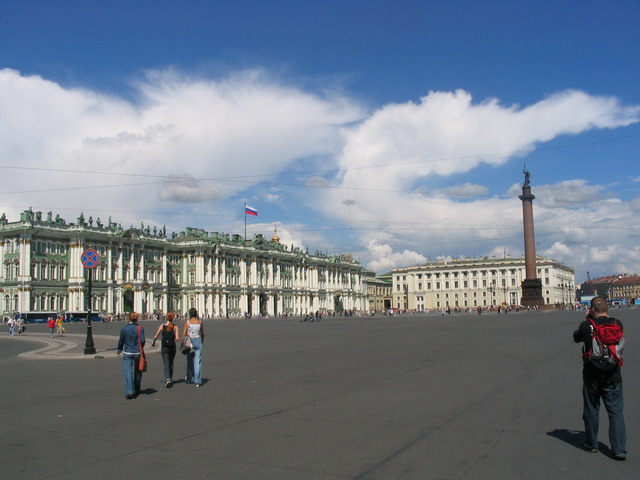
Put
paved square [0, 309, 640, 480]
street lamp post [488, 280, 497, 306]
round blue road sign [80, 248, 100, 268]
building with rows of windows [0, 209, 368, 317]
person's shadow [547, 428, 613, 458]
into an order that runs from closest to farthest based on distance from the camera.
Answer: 1. paved square [0, 309, 640, 480]
2. person's shadow [547, 428, 613, 458]
3. round blue road sign [80, 248, 100, 268]
4. building with rows of windows [0, 209, 368, 317]
5. street lamp post [488, 280, 497, 306]

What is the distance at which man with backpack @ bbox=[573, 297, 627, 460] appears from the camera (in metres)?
7.38

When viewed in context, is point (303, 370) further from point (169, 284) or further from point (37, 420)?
point (169, 284)

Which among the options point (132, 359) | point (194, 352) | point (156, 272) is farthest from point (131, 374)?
point (156, 272)

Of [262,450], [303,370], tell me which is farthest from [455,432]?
[303,370]

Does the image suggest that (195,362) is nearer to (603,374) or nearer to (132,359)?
(132,359)

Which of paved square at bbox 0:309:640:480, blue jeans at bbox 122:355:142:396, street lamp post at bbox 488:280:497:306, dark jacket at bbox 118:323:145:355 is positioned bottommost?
paved square at bbox 0:309:640:480

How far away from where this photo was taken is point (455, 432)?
8.80 meters

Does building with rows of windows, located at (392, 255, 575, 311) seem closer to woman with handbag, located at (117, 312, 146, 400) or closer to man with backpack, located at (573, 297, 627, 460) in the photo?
woman with handbag, located at (117, 312, 146, 400)

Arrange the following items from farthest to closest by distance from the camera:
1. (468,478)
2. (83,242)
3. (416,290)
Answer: (416,290) < (83,242) < (468,478)

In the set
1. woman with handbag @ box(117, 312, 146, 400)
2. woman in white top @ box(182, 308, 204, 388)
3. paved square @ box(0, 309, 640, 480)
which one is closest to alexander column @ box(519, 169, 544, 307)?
paved square @ box(0, 309, 640, 480)

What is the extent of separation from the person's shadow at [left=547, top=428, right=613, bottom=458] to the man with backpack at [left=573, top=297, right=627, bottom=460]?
6.9 inches

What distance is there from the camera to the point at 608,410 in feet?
24.7

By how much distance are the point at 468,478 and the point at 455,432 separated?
2211mm

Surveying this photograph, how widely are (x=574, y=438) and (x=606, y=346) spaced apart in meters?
1.66
